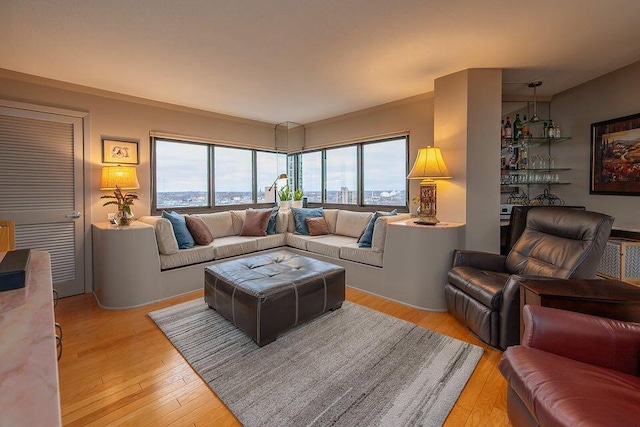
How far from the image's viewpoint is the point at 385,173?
4387mm

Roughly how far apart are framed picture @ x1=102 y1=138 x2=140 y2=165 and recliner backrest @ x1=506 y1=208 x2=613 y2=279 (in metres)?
4.43

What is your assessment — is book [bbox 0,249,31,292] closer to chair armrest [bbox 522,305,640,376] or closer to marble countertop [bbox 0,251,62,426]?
marble countertop [bbox 0,251,62,426]

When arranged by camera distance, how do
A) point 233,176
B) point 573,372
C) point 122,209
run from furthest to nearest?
1. point 233,176
2. point 122,209
3. point 573,372

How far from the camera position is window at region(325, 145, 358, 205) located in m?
4.80

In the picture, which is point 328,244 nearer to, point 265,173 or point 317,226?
point 317,226

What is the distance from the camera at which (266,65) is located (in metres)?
2.86

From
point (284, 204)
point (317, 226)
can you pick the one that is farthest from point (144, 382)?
point (284, 204)

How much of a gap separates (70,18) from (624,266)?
5306 mm

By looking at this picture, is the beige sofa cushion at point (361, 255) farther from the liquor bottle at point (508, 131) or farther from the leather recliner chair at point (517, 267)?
the liquor bottle at point (508, 131)

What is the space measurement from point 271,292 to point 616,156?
12.8 ft

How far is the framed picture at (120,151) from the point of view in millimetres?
3549

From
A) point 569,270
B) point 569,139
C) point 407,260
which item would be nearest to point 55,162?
point 407,260

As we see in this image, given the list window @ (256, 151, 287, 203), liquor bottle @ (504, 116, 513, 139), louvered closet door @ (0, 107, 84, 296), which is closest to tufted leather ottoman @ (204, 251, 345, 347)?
louvered closet door @ (0, 107, 84, 296)

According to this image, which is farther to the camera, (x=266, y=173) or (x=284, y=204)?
(x=266, y=173)
